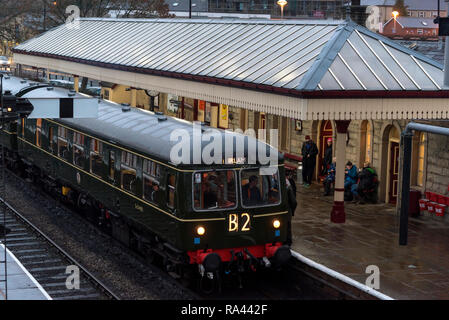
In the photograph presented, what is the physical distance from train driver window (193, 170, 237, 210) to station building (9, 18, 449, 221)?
171 inches

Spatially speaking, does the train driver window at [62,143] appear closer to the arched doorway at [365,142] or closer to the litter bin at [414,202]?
the arched doorway at [365,142]

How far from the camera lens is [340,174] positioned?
67.4 ft

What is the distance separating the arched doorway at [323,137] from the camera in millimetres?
27344

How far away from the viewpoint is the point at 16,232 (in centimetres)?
2131

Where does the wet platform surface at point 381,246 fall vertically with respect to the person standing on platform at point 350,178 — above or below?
below

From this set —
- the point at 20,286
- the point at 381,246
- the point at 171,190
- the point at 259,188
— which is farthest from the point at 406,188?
the point at 20,286

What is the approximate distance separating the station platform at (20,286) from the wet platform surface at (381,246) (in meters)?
5.72

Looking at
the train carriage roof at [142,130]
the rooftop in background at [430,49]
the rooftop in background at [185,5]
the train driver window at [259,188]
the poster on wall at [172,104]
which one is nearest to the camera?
the train driver window at [259,188]

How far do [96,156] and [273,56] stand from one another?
235 inches

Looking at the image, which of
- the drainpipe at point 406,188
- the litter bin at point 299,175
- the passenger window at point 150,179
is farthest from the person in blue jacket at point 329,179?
the passenger window at point 150,179

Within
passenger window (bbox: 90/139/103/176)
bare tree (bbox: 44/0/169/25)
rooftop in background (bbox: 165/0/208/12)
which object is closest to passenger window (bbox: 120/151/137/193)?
passenger window (bbox: 90/139/103/176)
